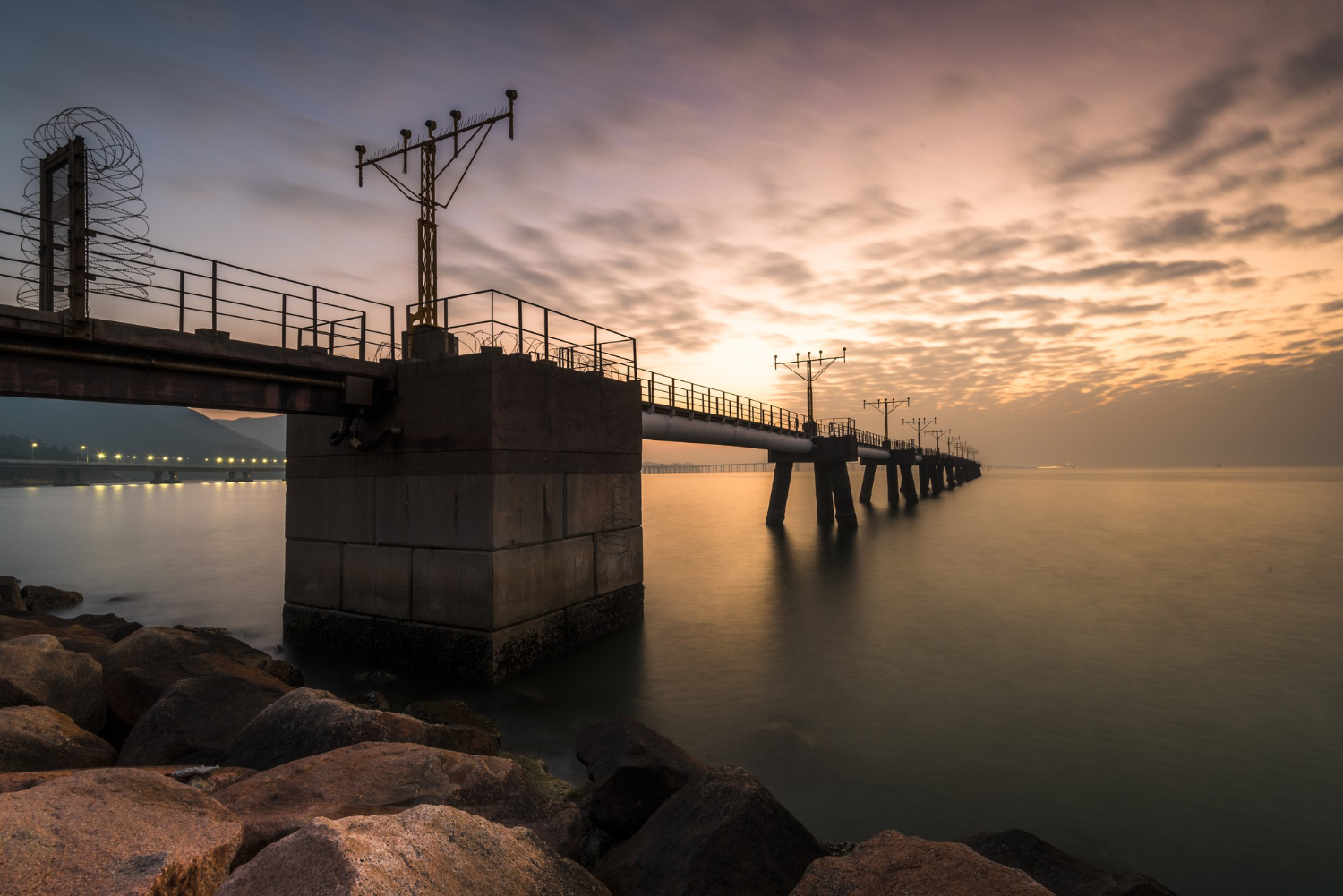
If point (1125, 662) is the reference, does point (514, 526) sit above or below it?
above

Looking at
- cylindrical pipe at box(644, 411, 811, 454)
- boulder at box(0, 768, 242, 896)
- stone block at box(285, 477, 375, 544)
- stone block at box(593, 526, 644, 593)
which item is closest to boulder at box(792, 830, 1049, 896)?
boulder at box(0, 768, 242, 896)

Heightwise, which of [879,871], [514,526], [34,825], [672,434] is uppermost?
[672,434]

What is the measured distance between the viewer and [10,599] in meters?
17.8

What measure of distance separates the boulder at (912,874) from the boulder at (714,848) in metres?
0.72

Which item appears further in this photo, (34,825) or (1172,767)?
(1172,767)

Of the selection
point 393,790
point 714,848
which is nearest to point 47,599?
point 393,790

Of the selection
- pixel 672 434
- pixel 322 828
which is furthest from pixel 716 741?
pixel 672 434

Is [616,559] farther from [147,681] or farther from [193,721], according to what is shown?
[193,721]

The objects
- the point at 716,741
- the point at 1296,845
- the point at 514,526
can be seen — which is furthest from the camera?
the point at 514,526

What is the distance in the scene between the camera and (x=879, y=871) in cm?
410

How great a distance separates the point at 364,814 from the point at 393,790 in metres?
0.31

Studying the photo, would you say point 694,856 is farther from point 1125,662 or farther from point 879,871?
point 1125,662

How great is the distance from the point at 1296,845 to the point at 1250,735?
12.3 ft

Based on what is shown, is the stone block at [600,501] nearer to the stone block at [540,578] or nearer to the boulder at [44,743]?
the stone block at [540,578]
